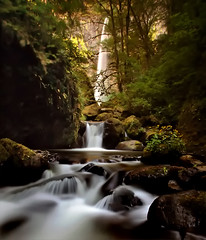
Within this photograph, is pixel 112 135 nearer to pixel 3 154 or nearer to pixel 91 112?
pixel 91 112

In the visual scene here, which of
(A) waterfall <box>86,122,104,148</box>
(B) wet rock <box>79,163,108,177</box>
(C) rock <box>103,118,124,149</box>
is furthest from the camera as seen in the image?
(A) waterfall <box>86,122,104,148</box>

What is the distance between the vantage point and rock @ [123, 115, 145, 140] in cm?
1063

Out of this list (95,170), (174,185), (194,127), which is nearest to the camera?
(174,185)

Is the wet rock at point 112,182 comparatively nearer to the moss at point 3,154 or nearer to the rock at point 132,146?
the moss at point 3,154

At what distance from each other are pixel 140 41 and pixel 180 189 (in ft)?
41.4

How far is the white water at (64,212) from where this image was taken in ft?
9.71

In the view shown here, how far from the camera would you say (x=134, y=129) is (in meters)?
10.8

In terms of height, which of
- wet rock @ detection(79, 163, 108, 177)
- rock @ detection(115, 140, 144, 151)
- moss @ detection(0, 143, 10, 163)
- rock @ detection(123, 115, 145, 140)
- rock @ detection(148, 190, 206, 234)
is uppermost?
rock @ detection(123, 115, 145, 140)

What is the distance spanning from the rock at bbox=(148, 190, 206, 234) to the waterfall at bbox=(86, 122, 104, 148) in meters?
7.60

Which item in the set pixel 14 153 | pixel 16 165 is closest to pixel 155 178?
pixel 16 165

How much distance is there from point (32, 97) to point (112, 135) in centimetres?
508

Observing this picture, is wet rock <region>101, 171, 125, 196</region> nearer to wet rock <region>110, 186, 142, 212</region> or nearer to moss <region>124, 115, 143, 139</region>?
wet rock <region>110, 186, 142, 212</region>

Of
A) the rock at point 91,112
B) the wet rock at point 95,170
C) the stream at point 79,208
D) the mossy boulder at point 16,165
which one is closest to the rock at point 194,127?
the stream at point 79,208

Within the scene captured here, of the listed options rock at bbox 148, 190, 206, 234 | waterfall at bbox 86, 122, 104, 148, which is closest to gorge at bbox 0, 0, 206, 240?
rock at bbox 148, 190, 206, 234
